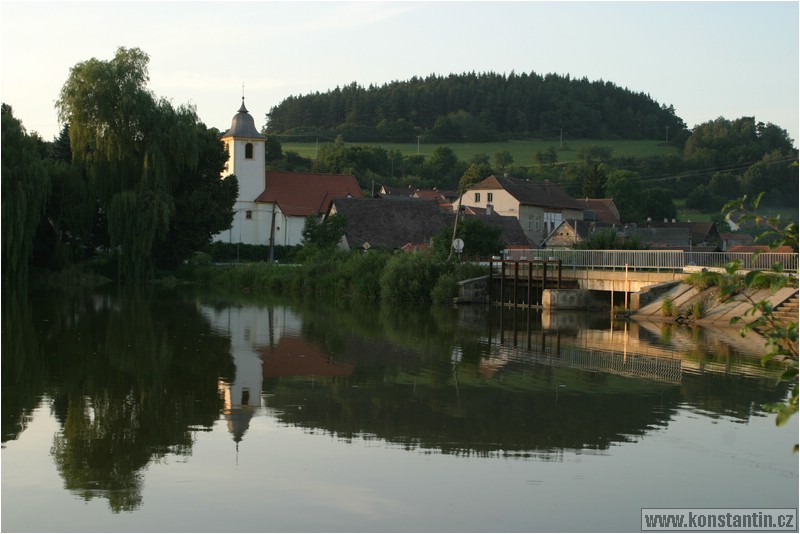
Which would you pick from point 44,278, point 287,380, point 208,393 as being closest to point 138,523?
point 208,393

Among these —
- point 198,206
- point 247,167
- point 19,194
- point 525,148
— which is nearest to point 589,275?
point 198,206

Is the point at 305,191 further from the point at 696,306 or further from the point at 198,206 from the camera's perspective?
the point at 696,306

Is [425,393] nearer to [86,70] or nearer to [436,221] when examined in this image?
[86,70]

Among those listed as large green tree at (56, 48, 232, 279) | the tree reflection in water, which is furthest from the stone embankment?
large green tree at (56, 48, 232, 279)

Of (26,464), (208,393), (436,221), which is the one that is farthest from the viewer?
(436,221)

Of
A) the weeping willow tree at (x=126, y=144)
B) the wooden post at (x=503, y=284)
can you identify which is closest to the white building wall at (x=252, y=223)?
the weeping willow tree at (x=126, y=144)

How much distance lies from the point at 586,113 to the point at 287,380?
139404 millimetres

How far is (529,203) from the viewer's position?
291 ft

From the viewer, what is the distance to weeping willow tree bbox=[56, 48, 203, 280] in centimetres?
5066

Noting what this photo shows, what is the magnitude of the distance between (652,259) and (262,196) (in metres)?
44.3

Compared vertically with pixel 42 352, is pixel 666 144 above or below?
above

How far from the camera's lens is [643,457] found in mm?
12914

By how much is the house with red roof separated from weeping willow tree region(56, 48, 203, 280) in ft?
76.8

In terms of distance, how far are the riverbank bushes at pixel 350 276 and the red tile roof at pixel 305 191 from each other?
60.5ft
